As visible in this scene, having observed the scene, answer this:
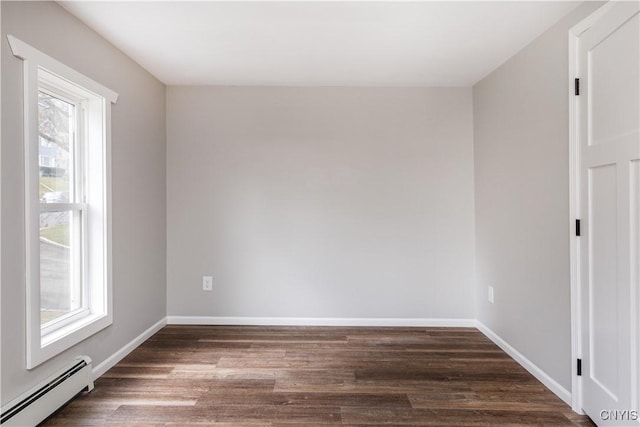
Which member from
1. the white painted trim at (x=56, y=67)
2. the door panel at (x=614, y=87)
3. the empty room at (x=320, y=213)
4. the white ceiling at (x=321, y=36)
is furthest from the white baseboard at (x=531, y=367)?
the white painted trim at (x=56, y=67)

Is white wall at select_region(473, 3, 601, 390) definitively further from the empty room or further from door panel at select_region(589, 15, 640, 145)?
door panel at select_region(589, 15, 640, 145)

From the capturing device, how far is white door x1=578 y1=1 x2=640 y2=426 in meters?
1.50

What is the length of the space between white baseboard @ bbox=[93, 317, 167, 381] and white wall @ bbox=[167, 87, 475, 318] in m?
0.48

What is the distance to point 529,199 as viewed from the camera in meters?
2.33

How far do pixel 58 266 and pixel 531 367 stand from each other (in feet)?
10.6

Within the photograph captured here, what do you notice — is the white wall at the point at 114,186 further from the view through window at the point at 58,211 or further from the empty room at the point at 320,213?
the view through window at the point at 58,211

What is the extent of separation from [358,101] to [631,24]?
199 cm

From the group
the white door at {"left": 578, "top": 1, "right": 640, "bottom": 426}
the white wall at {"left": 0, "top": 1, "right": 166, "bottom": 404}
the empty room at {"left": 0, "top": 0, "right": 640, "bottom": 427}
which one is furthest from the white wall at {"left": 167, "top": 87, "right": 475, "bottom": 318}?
the white door at {"left": 578, "top": 1, "right": 640, "bottom": 426}

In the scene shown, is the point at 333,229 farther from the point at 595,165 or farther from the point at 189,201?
the point at 595,165

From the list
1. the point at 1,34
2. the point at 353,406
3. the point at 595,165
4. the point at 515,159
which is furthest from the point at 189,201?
the point at 595,165

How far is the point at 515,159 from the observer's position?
98.2 inches

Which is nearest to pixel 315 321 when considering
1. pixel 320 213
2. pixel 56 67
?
pixel 320 213

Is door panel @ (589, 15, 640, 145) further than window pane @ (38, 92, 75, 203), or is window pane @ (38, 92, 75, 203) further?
window pane @ (38, 92, 75, 203)

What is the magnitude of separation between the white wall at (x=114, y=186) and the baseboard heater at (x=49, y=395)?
0.05m
